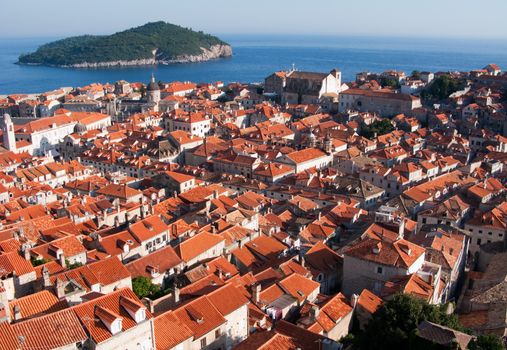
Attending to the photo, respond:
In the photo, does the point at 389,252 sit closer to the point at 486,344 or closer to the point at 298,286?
the point at 298,286

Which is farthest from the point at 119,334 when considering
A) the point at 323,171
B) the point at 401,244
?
the point at 323,171

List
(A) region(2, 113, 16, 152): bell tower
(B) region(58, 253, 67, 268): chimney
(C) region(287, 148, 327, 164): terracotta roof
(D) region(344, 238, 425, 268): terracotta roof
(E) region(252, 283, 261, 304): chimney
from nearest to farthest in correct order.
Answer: (E) region(252, 283, 261, 304): chimney, (B) region(58, 253, 67, 268): chimney, (D) region(344, 238, 425, 268): terracotta roof, (C) region(287, 148, 327, 164): terracotta roof, (A) region(2, 113, 16, 152): bell tower

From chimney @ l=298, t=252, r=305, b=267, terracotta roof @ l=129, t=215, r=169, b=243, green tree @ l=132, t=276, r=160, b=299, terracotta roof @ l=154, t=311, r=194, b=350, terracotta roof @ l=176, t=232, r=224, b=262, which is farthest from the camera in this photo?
terracotta roof @ l=129, t=215, r=169, b=243

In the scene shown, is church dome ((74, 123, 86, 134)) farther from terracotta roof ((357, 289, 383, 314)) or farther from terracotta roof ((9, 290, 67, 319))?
terracotta roof ((357, 289, 383, 314))

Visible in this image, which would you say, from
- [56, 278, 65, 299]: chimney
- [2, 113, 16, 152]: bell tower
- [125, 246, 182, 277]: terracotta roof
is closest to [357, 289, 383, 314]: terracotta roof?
[125, 246, 182, 277]: terracotta roof

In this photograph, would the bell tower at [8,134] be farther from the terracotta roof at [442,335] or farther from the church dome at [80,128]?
the terracotta roof at [442,335]

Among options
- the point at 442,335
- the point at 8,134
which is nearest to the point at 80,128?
the point at 8,134
